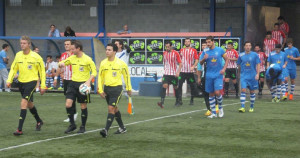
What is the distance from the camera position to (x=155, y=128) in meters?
12.4

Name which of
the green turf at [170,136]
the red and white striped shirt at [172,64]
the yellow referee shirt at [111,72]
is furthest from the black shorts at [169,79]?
the yellow referee shirt at [111,72]

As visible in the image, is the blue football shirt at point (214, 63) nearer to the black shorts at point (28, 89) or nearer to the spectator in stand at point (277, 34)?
the black shorts at point (28, 89)

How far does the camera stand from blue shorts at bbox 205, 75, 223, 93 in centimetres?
1427

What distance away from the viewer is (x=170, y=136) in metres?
11.1

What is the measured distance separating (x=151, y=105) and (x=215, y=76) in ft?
14.8

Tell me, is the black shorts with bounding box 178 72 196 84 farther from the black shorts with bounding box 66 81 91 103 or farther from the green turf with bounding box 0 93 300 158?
the black shorts with bounding box 66 81 91 103

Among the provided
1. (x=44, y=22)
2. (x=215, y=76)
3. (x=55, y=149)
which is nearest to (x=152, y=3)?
(x=44, y=22)

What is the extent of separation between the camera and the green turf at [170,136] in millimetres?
9391

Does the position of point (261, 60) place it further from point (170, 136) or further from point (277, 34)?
point (170, 136)

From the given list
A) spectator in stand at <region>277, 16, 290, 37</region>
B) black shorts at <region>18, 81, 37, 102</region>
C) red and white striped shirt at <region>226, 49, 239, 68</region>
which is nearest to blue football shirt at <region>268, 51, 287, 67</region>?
red and white striped shirt at <region>226, 49, 239, 68</region>

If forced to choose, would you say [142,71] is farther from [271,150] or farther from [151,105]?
[271,150]

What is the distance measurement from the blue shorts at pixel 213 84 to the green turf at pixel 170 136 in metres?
0.76

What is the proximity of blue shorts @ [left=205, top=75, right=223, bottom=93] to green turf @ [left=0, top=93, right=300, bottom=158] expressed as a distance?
763 millimetres

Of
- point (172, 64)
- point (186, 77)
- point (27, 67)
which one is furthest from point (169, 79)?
point (27, 67)
